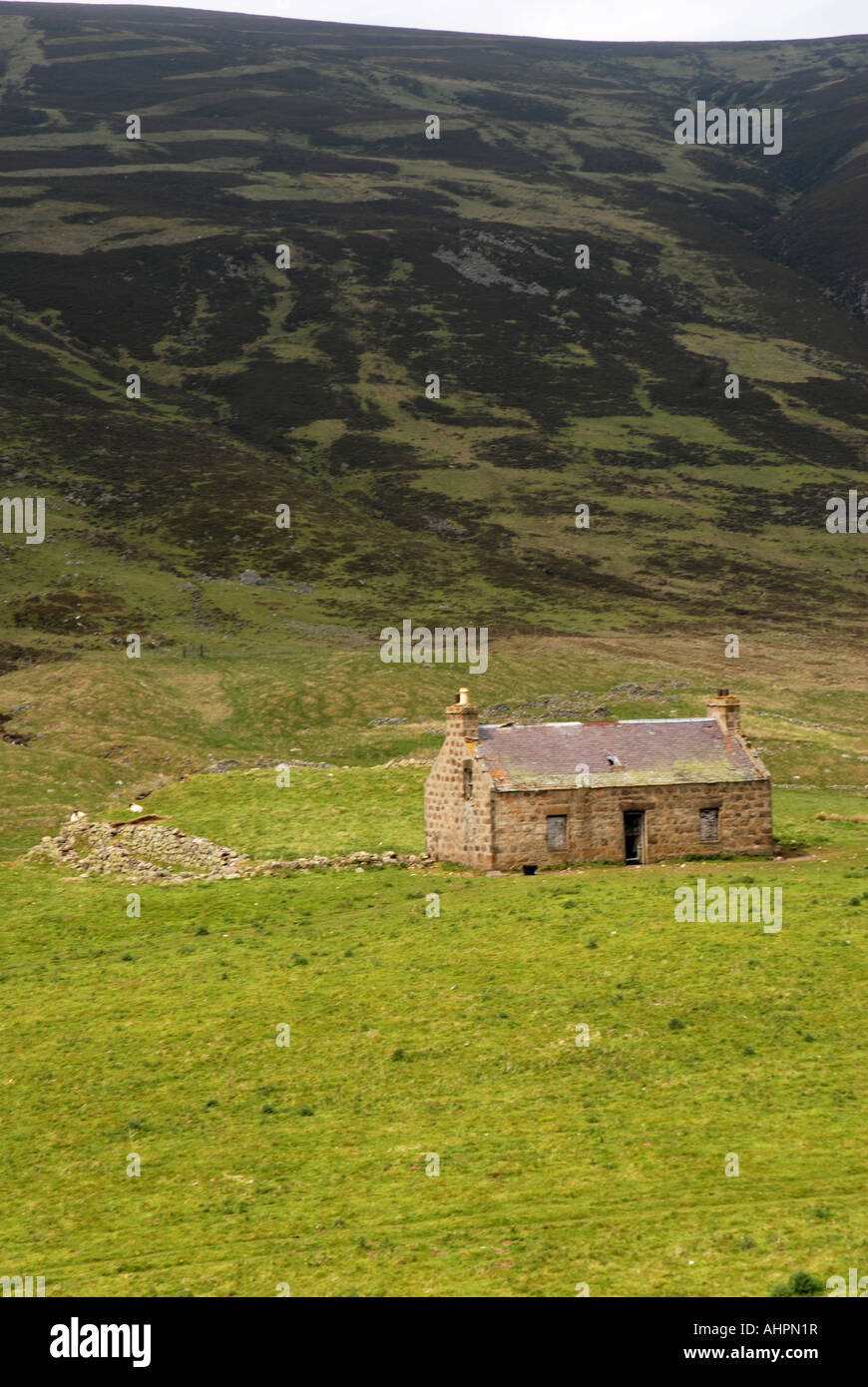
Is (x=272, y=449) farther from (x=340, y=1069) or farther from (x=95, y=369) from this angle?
(x=340, y=1069)

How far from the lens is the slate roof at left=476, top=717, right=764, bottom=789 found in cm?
4303

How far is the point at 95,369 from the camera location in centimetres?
19162

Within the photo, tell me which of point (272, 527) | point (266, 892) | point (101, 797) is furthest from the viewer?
point (272, 527)

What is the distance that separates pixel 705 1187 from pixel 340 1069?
8990 millimetres

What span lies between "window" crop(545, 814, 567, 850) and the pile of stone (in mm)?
4604

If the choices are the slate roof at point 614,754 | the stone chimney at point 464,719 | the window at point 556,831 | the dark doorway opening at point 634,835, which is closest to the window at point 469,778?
the slate roof at point 614,754

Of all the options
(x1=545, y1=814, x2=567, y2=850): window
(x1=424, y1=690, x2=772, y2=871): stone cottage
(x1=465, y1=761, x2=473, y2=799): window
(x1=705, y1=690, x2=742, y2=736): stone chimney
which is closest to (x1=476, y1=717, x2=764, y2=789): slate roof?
(x1=424, y1=690, x2=772, y2=871): stone cottage

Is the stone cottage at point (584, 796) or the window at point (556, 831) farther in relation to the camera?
the window at point (556, 831)

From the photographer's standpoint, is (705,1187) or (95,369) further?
(95,369)

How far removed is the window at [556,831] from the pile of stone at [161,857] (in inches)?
181

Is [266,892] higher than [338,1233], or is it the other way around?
[338,1233]

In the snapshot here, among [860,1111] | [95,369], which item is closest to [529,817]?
[860,1111]

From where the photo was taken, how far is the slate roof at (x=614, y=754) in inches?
1694

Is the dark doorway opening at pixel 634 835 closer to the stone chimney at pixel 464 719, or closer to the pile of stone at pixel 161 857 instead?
the stone chimney at pixel 464 719
